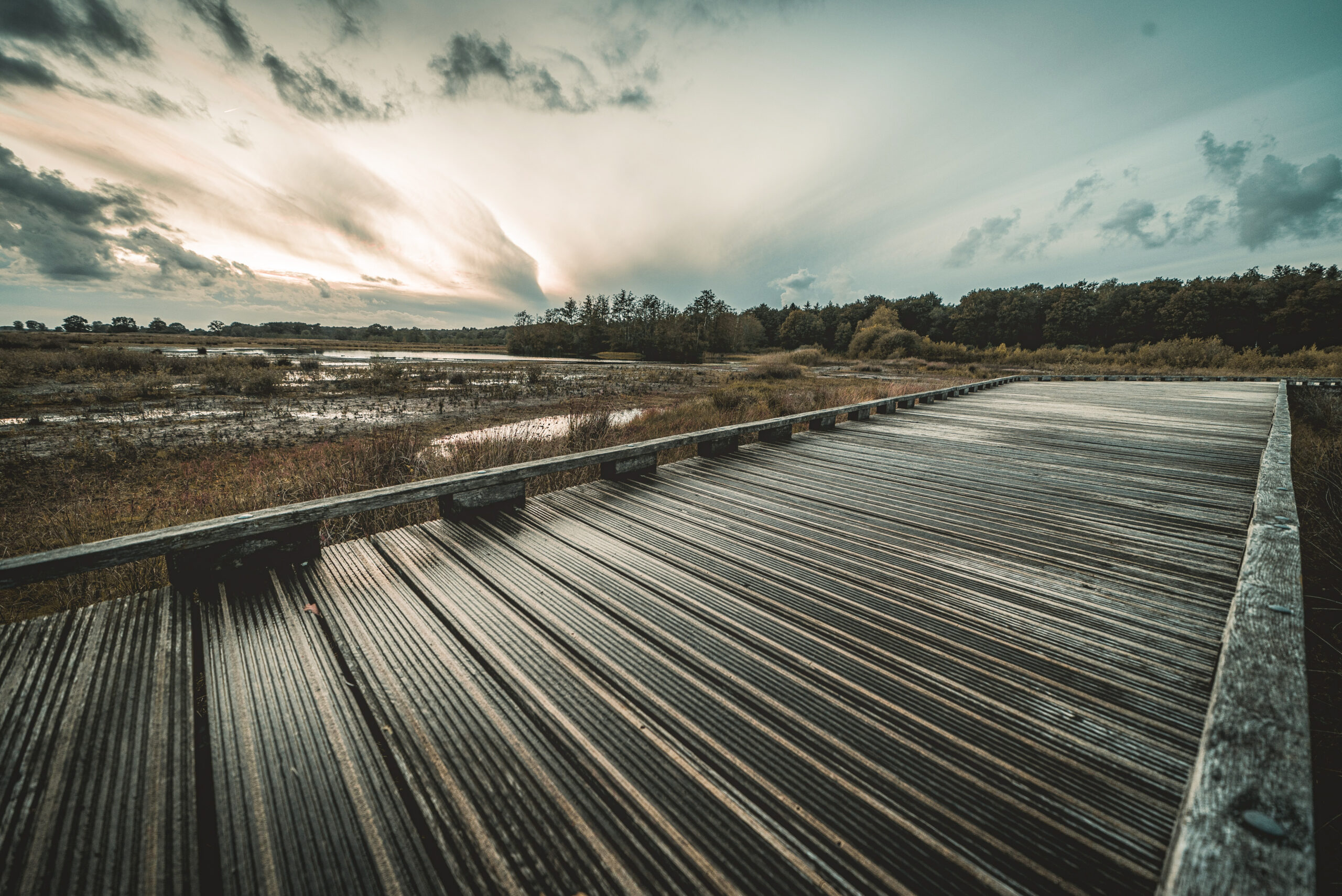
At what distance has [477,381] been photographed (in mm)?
21703

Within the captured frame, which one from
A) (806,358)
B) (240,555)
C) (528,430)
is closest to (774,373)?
(806,358)

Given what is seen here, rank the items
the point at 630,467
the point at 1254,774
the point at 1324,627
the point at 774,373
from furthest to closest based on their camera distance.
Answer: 1. the point at 774,373
2. the point at 630,467
3. the point at 1324,627
4. the point at 1254,774

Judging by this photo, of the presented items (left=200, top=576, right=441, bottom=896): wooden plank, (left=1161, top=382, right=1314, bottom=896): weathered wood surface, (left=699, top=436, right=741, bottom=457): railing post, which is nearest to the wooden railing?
(left=1161, top=382, right=1314, bottom=896): weathered wood surface

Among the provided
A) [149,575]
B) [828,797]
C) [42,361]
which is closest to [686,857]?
[828,797]

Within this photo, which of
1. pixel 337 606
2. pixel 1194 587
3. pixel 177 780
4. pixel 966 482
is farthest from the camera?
pixel 966 482

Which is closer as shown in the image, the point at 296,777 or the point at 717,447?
the point at 296,777

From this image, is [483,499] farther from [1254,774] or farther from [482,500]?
[1254,774]

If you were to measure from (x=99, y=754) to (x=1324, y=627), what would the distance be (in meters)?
6.92

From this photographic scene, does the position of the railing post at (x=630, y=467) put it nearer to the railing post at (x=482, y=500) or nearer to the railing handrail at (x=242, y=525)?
the railing handrail at (x=242, y=525)

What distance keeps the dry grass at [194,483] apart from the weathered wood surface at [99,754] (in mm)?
2555

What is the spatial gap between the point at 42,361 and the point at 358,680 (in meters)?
34.9

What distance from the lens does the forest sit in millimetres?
44500

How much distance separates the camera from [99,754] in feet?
4.72

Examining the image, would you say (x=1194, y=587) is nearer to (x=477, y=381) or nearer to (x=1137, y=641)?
(x=1137, y=641)
